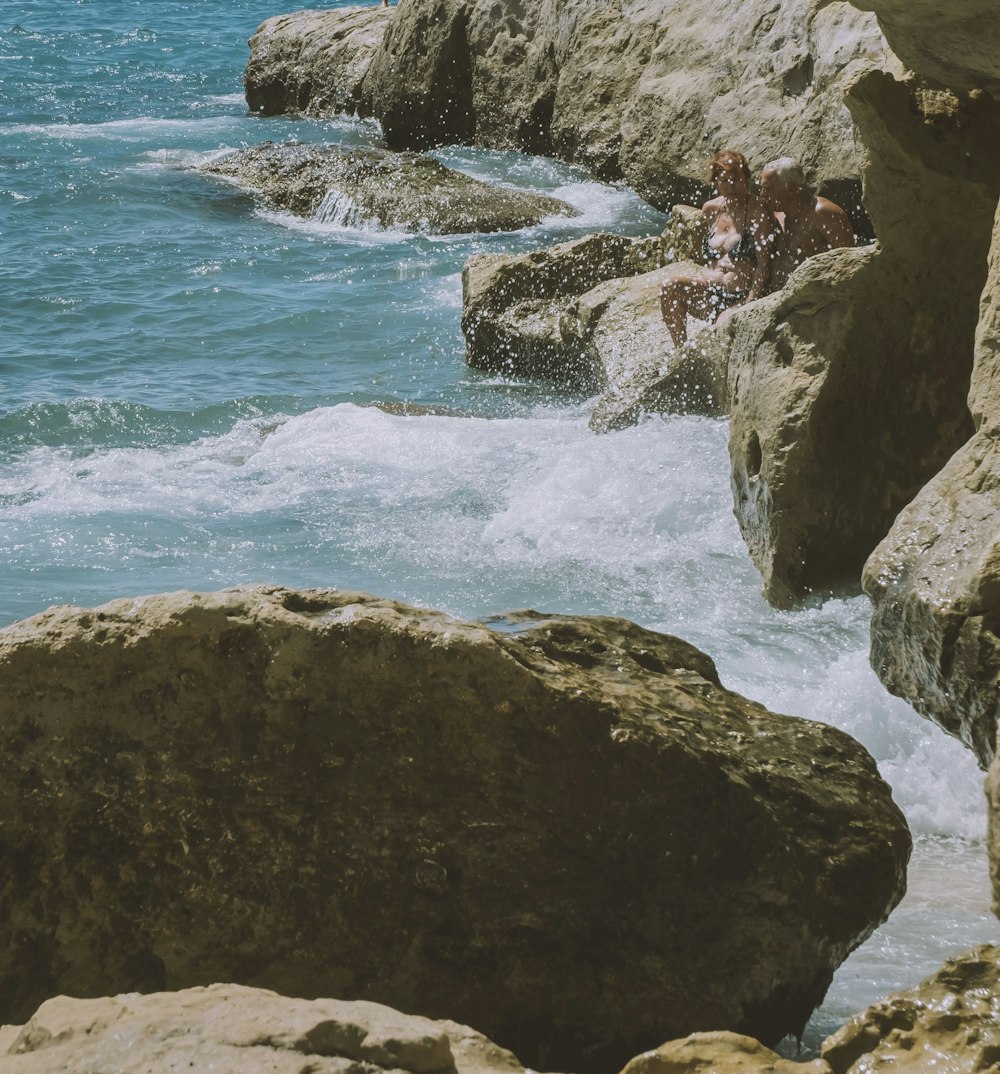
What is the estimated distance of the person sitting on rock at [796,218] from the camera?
786 centimetres

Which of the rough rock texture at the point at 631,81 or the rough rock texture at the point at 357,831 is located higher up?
the rough rock texture at the point at 631,81

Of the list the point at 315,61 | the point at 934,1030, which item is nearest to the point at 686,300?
the point at 934,1030

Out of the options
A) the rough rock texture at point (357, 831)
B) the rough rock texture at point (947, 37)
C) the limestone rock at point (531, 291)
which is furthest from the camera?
the limestone rock at point (531, 291)

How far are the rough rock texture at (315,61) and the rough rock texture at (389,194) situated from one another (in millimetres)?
4203

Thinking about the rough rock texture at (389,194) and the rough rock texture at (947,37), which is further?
the rough rock texture at (389,194)

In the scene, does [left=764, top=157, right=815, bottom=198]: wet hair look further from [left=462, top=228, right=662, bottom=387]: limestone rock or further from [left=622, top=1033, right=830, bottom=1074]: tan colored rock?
[left=622, top=1033, right=830, bottom=1074]: tan colored rock

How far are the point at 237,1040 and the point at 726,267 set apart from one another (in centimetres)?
688

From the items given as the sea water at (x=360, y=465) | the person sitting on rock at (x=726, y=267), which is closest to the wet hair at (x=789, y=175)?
the person sitting on rock at (x=726, y=267)

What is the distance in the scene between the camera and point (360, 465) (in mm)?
8141

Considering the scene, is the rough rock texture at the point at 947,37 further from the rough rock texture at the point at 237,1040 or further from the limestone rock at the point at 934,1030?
the rough rock texture at the point at 237,1040

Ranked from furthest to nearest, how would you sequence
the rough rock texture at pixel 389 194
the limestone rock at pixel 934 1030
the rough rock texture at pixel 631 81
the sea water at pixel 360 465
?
the rough rock texture at pixel 389 194, the rough rock texture at pixel 631 81, the sea water at pixel 360 465, the limestone rock at pixel 934 1030

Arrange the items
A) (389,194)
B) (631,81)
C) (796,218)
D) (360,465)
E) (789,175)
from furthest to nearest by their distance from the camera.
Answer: (631,81), (389,194), (360,465), (796,218), (789,175)

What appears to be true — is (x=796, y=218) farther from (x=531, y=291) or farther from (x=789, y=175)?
(x=531, y=291)

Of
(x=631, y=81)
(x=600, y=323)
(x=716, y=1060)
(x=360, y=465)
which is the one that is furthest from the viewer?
(x=631, y=81)
